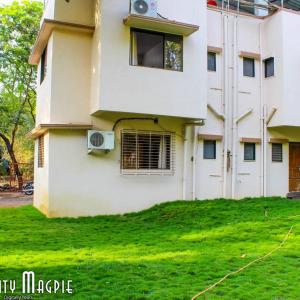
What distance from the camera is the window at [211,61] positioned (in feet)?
41.2

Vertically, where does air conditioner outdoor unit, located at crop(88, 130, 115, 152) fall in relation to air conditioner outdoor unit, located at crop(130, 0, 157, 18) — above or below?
below

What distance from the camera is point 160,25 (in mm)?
10383

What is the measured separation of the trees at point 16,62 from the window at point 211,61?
40.0ft

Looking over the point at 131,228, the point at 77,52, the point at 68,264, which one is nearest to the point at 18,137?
the point at 77,52

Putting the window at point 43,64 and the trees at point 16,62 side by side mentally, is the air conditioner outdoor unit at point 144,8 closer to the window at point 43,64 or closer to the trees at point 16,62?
the window at point 43,64

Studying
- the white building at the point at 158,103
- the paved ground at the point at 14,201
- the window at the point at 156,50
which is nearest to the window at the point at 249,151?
the white building at the point at 158,103

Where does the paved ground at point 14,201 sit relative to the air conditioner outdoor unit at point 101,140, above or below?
below

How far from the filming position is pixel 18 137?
31266mm

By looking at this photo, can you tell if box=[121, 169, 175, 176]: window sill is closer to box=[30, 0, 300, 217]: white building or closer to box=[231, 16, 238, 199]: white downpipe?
box=[30, 0, 300, 217]: white building

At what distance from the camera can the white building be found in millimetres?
10273

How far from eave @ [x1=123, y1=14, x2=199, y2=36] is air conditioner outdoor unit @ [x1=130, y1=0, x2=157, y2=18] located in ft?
0.44

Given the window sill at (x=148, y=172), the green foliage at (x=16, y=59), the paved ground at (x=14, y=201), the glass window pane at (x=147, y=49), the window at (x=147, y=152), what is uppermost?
the green foliage at (x=16, y=59)

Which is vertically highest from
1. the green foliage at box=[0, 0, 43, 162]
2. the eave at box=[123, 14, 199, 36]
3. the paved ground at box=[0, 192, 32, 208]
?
the green foliage at box=[0, 0, 43, 162]

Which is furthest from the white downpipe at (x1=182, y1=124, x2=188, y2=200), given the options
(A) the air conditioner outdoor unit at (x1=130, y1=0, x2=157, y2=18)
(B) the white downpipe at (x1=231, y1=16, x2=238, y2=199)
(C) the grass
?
(A) the air conditioner outdoor unit at (x1=130, y1=0, x2=157, y2=18)
